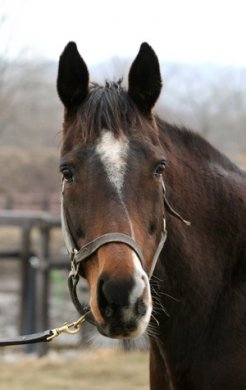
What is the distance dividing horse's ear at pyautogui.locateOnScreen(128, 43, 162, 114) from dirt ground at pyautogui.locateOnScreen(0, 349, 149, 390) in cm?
427

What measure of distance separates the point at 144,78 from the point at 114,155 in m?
0.46

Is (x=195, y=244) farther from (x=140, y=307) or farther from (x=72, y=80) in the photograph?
(x=72, y=80)

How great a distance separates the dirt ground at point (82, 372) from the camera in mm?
6977

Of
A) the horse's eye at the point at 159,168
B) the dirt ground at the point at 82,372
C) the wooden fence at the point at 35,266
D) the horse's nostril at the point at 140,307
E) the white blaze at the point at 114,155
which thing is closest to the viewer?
the horse's nostril at the point at 140,307

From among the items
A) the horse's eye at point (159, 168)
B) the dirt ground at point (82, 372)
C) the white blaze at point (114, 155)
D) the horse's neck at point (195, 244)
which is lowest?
the dirt ground at point (82, 372)

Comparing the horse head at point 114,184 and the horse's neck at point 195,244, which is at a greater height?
the horse head at point 114,184

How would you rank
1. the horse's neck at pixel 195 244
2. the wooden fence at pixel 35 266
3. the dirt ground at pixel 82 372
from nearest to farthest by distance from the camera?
the horse's neck at pixel 195 244 < the dirt ground at pixel 82 372 < the wooden fence at pixel 35 266

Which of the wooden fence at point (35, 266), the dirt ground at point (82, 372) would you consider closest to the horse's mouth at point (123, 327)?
the dirt ground at point (82, 372)

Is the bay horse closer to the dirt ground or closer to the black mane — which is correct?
the black mane

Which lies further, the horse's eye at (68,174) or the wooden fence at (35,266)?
the wooden fence at (35,266)

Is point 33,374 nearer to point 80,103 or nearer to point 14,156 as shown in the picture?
point 80,103

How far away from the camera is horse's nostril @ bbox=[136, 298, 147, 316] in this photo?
99.0 inches

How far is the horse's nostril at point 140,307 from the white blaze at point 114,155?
0.45 m

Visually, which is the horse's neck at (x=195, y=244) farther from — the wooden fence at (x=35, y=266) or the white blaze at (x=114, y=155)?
the wooden fence at (x=35, y=266)
